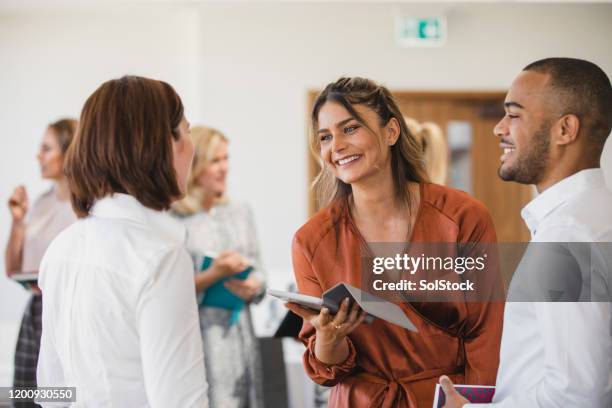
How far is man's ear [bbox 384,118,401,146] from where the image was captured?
1.37m

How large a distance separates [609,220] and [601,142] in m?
0.16

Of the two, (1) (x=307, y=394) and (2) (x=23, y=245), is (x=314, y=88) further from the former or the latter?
(2) (x=23, y=245)

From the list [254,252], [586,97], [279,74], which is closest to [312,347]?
[586,97]

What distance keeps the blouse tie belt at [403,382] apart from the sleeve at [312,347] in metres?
0.06

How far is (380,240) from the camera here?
131cm

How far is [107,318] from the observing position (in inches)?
40.3

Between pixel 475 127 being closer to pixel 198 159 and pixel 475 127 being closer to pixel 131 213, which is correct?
pixel 198 159

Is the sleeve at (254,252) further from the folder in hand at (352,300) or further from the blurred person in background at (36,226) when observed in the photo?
the folder in hand at (352,300)

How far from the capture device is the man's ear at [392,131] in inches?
54.0

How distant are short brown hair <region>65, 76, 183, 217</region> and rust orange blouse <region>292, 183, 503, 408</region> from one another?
0.35m

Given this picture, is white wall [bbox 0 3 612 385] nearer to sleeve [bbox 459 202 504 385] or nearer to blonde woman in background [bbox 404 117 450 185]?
blonde woman in background [bbox 404 117 450 185]

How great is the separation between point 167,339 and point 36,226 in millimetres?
1304

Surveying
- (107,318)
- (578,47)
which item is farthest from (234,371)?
(578,47)

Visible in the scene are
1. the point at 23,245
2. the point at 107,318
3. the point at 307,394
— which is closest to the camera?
the point at 107,318
